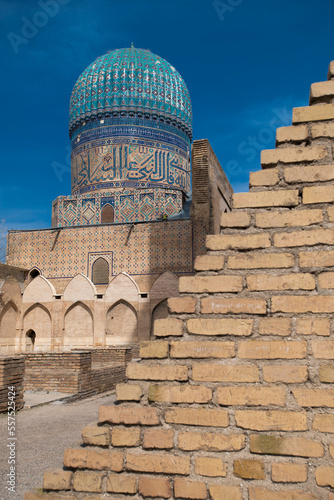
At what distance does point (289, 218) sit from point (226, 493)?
1.09 meters

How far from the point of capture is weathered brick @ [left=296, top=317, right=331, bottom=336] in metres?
1.93

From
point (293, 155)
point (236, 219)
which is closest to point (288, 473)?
point (236, 219)

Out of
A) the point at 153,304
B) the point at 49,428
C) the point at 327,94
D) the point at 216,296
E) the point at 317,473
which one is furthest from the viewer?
the point at 153,304

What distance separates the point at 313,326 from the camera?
1939mm

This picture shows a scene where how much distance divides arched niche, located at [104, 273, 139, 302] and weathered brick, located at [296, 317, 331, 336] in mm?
12678

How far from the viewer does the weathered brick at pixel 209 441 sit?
187 cm

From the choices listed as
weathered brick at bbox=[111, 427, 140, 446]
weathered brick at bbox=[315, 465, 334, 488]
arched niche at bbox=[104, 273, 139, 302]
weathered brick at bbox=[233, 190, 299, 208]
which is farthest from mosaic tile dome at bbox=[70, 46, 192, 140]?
weathered brick at bbox=[315, 465, 334, 488]

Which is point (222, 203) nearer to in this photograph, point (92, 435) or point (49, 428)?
point (49, 428)

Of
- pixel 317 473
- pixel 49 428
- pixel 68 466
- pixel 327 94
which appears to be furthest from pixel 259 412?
pixel 49 428

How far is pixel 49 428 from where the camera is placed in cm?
484

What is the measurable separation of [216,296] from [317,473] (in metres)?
0.75

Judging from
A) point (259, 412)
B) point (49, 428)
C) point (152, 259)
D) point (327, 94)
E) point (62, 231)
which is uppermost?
point (62, 231)

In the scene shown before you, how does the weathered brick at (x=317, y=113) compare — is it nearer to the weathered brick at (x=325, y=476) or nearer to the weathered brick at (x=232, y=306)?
the weathered brick at (x=232, y=306)

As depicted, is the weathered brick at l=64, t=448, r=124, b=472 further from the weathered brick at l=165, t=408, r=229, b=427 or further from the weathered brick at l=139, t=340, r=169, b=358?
the weathered brick at l=139, t=340, r=169, b=358
